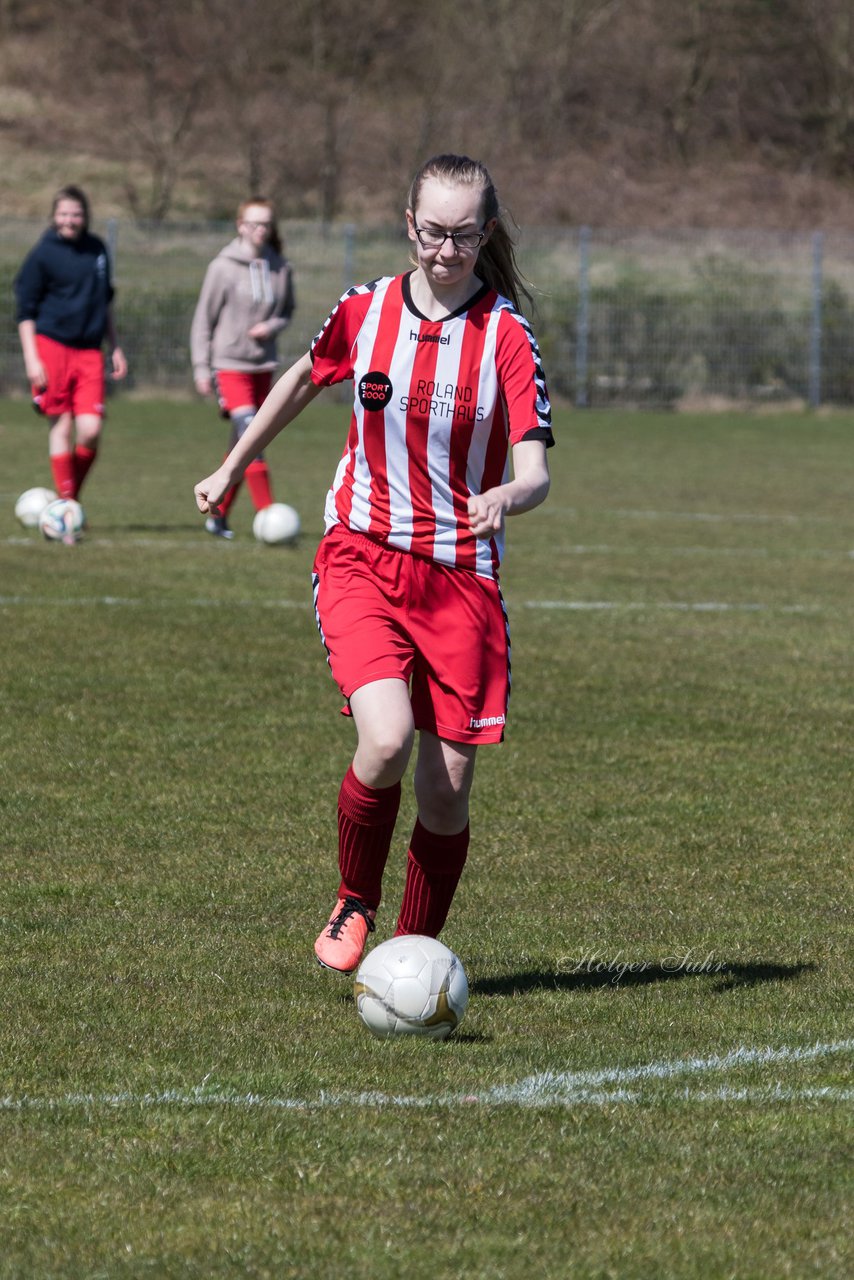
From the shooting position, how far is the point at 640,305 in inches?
1188

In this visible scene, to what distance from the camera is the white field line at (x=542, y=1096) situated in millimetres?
3680

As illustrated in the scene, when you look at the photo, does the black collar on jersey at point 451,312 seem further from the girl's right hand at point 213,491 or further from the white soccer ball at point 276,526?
the white soccer ball at point 276,526

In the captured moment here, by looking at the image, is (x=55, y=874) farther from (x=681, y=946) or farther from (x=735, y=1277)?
(x=735, y=1277)

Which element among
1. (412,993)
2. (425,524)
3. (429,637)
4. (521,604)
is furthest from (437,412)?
(521,604)

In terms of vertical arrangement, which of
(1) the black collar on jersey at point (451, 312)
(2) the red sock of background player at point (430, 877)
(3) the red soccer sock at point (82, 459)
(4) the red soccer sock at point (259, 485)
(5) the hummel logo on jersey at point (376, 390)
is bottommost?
(2) the red sock of background player at point (430, 877)

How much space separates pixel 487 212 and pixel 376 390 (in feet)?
1.61

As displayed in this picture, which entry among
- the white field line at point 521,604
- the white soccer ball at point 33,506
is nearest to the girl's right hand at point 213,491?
the white field line at point 521,604

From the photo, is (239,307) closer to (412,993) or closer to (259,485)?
(259,485)

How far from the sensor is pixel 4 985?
4441 mm

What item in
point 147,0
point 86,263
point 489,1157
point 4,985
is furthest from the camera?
point 147,0

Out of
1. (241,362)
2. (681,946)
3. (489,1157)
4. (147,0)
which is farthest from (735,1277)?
(147,0)

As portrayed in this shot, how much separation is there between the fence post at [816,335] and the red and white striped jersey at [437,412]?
89.0 ft

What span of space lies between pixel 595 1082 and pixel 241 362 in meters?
9.91

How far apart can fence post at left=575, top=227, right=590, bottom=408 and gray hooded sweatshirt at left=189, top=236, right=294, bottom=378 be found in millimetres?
17218
